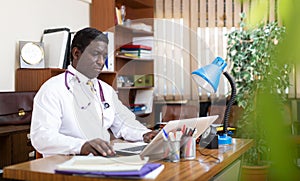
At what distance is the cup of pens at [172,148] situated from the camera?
138cm

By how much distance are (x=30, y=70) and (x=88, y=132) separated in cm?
116

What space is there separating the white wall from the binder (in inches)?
6.3

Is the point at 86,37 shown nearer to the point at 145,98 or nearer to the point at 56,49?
the point at 56,49

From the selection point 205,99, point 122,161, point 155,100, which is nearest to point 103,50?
point 122,161

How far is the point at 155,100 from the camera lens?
173 inches

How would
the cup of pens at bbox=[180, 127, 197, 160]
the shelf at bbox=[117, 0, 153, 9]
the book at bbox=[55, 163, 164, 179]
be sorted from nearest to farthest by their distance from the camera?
the book at bbox=[55, 163, 164, 179], the cup of pens at bbox=[180, 127, 197, 160], the shelf at bbox=[117, 0, 153, 9]

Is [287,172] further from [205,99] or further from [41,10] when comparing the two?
[205,99]

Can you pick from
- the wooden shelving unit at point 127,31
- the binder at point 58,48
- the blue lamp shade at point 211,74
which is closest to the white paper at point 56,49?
the binder at point 58,48

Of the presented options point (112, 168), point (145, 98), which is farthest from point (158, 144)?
point (145, 98)

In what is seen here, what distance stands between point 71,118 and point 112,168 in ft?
2.29

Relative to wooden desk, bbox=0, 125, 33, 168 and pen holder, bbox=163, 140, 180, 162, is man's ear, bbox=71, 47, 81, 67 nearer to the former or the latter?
wooden desk, bbox=0, 125, 33, 168

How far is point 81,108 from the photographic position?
1854 mm

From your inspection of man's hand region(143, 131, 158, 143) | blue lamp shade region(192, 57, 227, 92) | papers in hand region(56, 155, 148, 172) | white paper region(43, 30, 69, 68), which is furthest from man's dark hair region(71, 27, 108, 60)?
white paper region(43, 30, 69, 68)

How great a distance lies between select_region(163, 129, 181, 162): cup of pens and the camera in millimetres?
1376
